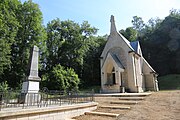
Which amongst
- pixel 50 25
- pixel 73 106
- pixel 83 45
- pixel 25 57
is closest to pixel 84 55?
pixel 83 45

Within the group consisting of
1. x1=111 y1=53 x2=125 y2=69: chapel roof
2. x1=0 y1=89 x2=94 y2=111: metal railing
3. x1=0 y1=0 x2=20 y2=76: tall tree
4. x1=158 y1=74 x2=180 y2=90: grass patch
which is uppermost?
x1=0 y1=0 x2=20 y2=76: tall tree

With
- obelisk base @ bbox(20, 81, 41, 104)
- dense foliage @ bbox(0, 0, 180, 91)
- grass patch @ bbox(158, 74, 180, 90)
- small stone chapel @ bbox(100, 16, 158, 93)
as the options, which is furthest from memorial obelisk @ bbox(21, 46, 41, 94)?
grass patch @ bbox(158, 74, 180, 90)

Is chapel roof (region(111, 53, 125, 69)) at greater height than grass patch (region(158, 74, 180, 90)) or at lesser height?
greater

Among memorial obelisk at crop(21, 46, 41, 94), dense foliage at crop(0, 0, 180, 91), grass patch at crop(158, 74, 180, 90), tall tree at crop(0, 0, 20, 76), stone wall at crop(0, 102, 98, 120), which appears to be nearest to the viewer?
stone wall at crop(0, 102, 98, 120)

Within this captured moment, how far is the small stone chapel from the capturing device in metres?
21.5

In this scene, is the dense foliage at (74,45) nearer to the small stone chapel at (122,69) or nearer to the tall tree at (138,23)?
the small stone chapel at (122,69)

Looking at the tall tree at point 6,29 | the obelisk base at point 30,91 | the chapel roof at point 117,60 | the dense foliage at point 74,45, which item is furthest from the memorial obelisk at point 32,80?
the dense foliage at point 74,45

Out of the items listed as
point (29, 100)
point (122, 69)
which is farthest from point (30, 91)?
point (122, 69)

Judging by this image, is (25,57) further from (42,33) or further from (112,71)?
(112,71)

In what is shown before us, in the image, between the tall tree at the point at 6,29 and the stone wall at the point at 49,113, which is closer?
the stone wall at the point at 49,113

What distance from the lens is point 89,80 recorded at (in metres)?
38.6

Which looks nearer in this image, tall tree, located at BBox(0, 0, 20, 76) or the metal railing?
the metal railing

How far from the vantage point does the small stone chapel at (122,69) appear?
2154 cm

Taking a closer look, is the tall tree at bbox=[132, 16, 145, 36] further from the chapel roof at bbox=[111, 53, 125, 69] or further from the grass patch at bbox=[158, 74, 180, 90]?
the chapel roof at bbox=[111, 53, 125, 69]
